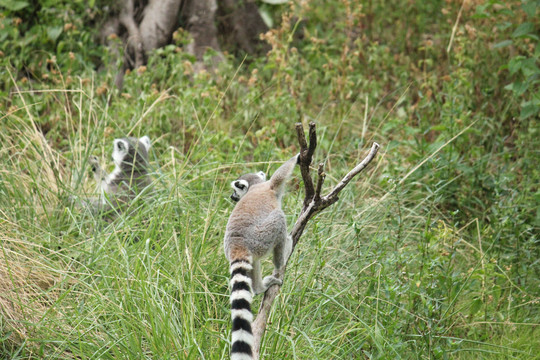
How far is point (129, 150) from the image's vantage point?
559 centimetres

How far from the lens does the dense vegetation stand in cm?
366

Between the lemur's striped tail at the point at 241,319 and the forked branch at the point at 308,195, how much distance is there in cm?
29

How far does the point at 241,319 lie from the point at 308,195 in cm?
94

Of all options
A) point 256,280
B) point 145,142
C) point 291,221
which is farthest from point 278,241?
point 145,142

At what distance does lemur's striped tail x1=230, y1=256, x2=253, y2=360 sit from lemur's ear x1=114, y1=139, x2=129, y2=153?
9.38ft

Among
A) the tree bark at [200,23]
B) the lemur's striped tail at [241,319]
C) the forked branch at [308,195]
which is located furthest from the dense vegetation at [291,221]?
the tree bark at [200,23]

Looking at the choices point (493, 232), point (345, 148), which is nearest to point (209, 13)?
point (345, 148)

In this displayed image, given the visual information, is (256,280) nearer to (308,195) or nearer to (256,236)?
(256,236)

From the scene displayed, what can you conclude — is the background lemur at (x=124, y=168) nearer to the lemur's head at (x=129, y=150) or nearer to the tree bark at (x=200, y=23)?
the lemur's head at (x=129, y=150)

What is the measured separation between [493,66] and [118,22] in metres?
4.91

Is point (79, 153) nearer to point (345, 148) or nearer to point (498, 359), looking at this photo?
point (345, 148)

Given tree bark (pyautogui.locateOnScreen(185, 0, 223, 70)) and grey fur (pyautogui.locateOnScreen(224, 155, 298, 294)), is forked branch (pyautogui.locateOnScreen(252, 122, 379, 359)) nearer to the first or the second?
grey fur (pyautogui.locateOnScreen(224, 155, 298, 294))

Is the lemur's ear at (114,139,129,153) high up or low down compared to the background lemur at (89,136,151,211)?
up

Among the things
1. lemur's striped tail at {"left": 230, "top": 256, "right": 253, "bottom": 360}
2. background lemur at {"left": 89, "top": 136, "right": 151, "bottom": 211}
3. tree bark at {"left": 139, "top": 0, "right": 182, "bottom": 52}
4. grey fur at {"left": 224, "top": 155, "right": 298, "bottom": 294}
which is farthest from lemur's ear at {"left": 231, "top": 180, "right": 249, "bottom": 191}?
tree bark at {"left": 139, "top": 0, "right": 182, "bottom": 52}
